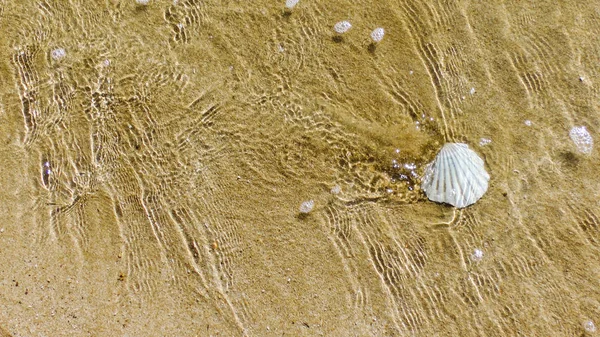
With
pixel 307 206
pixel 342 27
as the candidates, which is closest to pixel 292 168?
pixel 307 206

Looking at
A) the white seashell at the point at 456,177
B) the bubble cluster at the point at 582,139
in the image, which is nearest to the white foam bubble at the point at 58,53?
the white seashell at the point at 456,177

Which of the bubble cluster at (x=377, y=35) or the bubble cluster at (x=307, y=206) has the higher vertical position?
the bubble cluster at (x=377, y=35)

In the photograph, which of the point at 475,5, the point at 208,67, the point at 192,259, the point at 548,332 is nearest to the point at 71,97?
the point at 208,67

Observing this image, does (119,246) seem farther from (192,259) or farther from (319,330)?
(319,330)

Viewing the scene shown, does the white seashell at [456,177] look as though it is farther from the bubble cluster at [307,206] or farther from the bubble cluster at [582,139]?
the bubble cluster at [307,206]

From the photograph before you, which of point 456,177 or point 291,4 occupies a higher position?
point 291,4

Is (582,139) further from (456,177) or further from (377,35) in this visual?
(377,35)
